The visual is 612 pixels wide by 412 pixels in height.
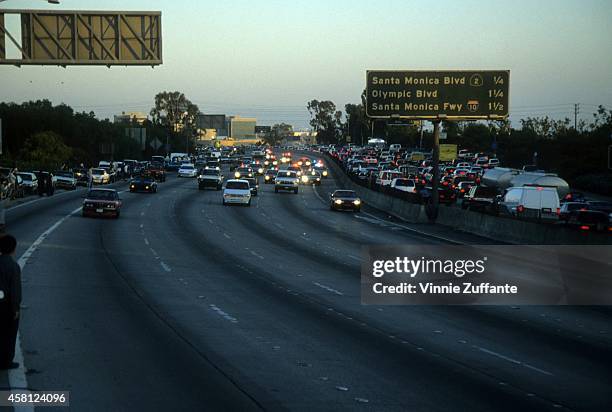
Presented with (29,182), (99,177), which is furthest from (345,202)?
(99,177)

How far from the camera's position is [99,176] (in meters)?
82.6

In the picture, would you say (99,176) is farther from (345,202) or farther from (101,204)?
(101,204)

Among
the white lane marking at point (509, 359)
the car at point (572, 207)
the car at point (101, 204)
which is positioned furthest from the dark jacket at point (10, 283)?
the car at point (101, 204)

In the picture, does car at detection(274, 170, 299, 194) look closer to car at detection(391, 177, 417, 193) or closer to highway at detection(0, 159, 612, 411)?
car at detection(391, 177, 417, 193)

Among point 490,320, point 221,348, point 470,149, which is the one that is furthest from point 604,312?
point 470,149

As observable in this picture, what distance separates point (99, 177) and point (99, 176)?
0.36 feet

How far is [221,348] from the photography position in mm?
14602

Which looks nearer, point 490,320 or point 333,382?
point 333,382

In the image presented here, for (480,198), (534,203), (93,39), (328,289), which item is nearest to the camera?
(328,289)

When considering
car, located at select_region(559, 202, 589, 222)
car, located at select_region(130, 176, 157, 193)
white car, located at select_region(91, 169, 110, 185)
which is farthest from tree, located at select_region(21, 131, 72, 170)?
car, located at select_region(559, 202, 589, 222)

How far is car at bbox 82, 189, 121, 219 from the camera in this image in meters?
46.2

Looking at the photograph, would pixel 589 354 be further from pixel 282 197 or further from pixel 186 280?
pixel 282 197

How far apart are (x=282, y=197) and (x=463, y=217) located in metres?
27.4

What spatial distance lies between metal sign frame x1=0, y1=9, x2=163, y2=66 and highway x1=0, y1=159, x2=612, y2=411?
6.53 m
